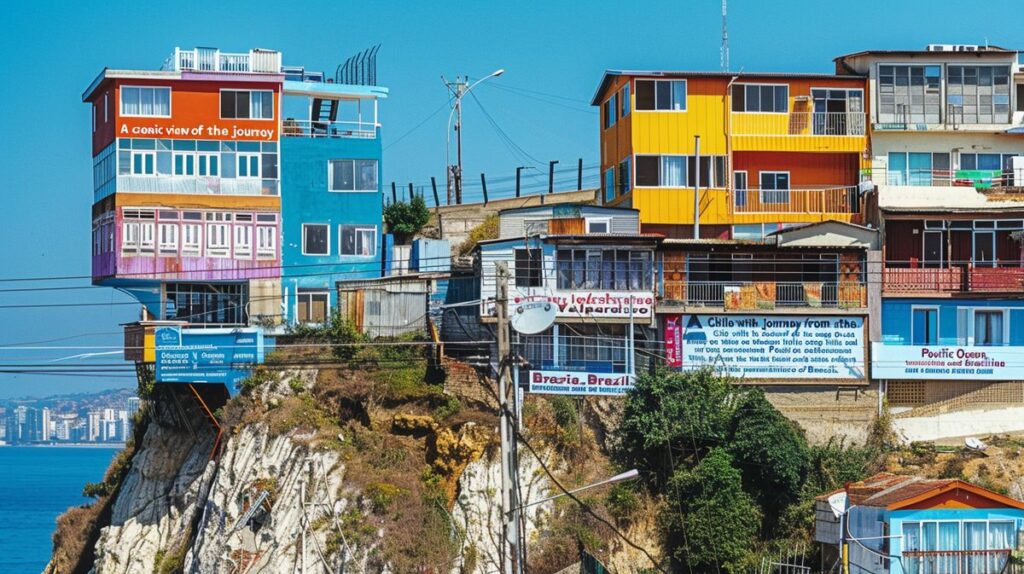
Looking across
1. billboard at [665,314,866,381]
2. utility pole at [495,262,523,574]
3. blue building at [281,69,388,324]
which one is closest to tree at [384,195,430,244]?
blue building at [281,69,388,324]

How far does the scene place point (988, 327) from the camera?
163 ft

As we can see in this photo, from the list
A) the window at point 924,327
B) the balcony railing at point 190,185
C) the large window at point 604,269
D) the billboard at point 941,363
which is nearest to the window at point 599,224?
the large window at point 604,269

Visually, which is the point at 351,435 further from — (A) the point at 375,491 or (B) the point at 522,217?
(B) the point at 522,217

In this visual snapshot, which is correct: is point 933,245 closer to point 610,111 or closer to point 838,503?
point 610,111

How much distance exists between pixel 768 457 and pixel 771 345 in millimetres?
6386

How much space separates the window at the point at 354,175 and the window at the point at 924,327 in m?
19.5

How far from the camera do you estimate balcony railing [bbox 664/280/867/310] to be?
1932 inches

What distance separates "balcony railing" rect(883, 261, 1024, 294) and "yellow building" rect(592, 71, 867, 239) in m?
6.56

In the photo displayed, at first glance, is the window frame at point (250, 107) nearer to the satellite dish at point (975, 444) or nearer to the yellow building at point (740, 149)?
the yellow building at point (740, 149)

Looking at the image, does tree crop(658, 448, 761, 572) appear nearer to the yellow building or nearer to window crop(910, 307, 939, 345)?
window crop(910, 307, 939, 345)

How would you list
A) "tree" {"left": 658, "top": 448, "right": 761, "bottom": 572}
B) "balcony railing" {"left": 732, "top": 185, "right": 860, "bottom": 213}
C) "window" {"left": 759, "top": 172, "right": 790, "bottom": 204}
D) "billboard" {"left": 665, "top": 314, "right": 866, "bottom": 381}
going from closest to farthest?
"tree" {"left": 658, "top": 448, "right": 761, "bottom": 572}, "billboard" {"left": 665, "top": 314, "right": 866, "bottom": 381}, "balcony railing" {"left": 732, "top": 185, "right": 860, "bottom": 213}, "window" {"left": 759, "top": 172, "right": 790, "bottom": 204}

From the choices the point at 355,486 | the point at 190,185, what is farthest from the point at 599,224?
the point at 190,185

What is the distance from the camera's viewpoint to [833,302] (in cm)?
4950

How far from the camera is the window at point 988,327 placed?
4959cm
